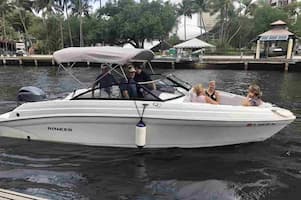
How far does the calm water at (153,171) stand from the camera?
5898 millimetres

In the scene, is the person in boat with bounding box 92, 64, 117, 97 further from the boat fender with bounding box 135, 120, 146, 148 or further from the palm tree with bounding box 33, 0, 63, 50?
the palm tree with bounding box 33, 0, 63, 50

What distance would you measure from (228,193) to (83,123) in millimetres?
3297

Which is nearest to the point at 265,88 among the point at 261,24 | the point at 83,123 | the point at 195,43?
the point at 83,123

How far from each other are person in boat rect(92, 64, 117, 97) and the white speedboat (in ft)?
0.26

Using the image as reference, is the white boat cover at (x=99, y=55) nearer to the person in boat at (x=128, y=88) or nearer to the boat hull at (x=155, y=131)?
the person in boat at (x=128, y=88)

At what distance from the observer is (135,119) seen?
274 inches

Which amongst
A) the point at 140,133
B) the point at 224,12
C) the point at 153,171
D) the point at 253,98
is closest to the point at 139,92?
the point at 140,133

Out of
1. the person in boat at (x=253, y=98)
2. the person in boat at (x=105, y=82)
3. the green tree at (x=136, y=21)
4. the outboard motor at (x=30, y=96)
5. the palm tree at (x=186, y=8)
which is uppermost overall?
the palm tree at (x=186, y=8)

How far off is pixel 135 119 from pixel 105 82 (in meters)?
1.18

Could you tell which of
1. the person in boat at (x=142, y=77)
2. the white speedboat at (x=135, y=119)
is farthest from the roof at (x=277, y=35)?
the person in boat at (x=142, y=77)

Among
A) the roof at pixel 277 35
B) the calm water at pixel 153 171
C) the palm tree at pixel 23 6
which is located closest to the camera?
the calm water at pixel 153 171

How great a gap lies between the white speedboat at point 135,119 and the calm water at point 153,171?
0.27 metres

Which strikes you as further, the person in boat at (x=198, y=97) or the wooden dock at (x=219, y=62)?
the wooden dock at (x=219, y=62)

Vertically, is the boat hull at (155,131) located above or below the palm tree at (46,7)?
below
